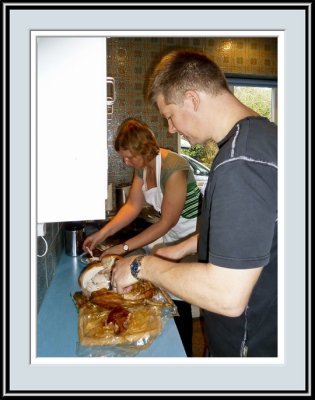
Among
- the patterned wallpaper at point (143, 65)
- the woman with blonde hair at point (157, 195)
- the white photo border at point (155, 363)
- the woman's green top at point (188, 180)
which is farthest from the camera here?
the patterned wallpaper at point (143, 65)

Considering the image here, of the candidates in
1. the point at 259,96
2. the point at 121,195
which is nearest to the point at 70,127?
the point at 121,195

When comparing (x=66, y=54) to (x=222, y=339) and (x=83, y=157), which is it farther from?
(x=222, y=339)

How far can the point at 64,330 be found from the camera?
1.03m

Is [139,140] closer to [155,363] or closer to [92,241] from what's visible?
[92,241]

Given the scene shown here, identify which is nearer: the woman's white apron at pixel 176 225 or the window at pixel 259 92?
the woman's white apron at pixel 176 225

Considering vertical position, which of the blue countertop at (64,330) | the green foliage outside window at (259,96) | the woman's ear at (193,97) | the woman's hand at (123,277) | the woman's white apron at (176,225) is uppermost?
the green foliage outside window at (259,96)

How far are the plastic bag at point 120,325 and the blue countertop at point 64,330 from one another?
1.0 inches

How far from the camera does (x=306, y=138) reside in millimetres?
644

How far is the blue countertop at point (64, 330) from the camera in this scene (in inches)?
36.2

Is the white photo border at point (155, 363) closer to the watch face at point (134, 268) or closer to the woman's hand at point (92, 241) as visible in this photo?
the watch face at point (134, 268)

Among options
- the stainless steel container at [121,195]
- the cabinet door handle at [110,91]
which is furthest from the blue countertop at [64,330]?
the stainless steel container at [121,195]

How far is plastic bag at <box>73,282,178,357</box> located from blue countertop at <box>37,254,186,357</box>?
1.0 inches

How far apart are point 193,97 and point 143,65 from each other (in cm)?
224

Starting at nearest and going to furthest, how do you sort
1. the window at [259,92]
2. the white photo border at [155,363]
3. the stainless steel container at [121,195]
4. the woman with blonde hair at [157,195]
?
the white photo border at [155,363], the woman with blonde hair at [157,195], the stainless steel container at [121,195], the window at [259,92]
